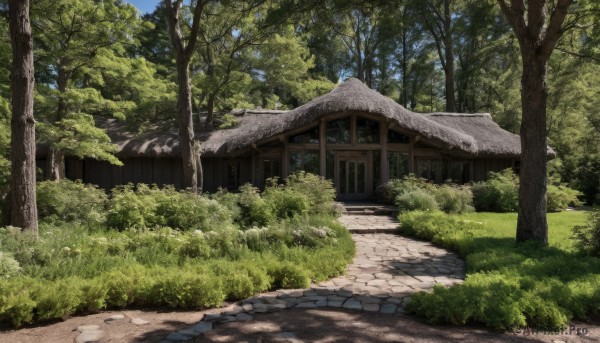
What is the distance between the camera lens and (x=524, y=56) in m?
8.09

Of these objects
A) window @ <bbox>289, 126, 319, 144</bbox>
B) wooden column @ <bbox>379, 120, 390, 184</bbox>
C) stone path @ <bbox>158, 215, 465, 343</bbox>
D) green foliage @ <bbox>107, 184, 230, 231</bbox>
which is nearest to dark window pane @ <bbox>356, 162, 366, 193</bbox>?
wooden column @ <bbox>379, 120, 390, 184</bbox>

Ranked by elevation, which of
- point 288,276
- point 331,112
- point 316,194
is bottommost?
point 288,276

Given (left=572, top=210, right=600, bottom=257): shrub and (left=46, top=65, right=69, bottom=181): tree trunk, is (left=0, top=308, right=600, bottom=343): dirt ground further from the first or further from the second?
(left=46, top=65, right=69, bottom=181): tree trunk

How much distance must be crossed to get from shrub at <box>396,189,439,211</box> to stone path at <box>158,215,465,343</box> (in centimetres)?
401

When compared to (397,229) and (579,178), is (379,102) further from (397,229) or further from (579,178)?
(579,178)

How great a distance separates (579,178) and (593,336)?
68.4 ft

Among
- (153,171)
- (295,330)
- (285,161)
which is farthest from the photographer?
(153,171)

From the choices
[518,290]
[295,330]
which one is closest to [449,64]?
[518,290]

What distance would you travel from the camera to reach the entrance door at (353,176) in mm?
19186

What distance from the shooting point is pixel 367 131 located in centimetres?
1908

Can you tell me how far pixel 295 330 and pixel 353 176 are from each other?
15.2 m

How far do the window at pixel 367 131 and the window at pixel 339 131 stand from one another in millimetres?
458

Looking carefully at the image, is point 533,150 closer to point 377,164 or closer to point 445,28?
point 377,164

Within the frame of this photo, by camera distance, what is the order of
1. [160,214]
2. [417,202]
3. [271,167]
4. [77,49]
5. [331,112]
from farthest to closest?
1. [271,167]
2. [331,112]
3. [417,202]
4. [77,49]
5. [160,214]
